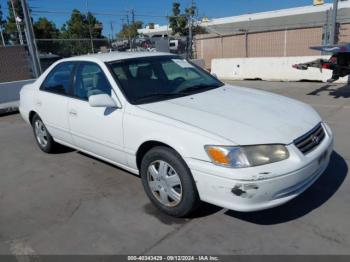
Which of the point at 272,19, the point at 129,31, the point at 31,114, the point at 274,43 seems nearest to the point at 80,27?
the point at 129,31

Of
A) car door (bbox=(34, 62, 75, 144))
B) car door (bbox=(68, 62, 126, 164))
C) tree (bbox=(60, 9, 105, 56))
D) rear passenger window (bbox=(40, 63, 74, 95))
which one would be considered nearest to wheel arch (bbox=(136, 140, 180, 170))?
car door (bbox=(68, 62, 126, 164))

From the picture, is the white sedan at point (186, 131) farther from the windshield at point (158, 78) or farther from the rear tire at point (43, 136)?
the rear tire at point (43, 136)

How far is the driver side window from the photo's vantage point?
3885 mm

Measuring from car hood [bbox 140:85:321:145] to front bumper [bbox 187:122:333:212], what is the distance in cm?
23

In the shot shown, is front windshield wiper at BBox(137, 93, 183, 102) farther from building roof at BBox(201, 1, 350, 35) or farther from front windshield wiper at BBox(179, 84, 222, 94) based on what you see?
building roof at BBox(201, 1, 350, 35)

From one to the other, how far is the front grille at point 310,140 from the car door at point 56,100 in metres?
2.87

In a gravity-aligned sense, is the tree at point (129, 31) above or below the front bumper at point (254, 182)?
above

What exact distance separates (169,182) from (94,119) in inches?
49.8

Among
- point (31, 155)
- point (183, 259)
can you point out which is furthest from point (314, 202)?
point (31, 155)

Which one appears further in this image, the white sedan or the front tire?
the front tire

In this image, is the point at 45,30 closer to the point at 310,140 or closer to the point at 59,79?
the point at 59,79

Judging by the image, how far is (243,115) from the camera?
3221 mm

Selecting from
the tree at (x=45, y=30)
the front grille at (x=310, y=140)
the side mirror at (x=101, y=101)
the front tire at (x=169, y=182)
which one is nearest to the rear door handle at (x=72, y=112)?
the side mirror at (x=101, y=101)

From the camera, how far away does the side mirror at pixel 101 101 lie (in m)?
3.49
